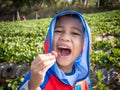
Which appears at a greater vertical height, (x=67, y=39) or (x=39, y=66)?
(x=67, y=39)

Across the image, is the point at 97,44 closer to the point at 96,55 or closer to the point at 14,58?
the point at 96,55

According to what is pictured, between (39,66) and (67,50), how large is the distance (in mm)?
454

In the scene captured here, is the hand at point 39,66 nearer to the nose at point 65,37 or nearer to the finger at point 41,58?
the finger at point 41,58

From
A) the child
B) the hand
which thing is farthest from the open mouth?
the hand

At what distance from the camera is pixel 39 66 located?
1828mm

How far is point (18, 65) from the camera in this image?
21.9 feet

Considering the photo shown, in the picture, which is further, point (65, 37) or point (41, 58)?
point (65, 37)

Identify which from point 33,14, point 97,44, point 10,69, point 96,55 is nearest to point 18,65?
point 10,69

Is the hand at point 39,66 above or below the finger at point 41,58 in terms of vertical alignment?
below

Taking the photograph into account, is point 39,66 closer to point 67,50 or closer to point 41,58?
point 41,58

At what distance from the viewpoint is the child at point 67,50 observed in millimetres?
2203

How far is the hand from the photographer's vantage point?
1815 mm

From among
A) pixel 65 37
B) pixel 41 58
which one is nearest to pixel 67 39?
pixel 65 37

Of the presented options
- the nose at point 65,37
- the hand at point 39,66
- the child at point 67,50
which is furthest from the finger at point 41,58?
the nose at point 65,37
